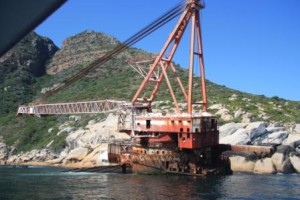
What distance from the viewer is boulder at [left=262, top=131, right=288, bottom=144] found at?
5746 cm

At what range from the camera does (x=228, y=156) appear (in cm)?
5378

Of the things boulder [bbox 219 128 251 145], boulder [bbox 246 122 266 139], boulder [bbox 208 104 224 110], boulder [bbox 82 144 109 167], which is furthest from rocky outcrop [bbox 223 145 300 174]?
boulder [bbox 208 104 224 110]

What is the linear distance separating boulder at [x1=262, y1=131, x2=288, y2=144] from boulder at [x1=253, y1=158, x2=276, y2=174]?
7568 millimetres

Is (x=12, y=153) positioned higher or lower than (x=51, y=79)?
lower

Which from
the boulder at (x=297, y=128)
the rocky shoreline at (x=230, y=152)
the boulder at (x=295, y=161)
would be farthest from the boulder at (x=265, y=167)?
the boulder at (x=297, y=128)

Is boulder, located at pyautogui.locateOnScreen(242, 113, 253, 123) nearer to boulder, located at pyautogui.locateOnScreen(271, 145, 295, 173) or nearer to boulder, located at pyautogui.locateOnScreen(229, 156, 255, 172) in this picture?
boulder, located at pyautogui.locateOnScreen(229, 156, 255, 172)

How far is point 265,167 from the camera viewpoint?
49.9m

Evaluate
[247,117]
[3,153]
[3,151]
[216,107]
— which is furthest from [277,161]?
[3,151]

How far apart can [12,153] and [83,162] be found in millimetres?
30426

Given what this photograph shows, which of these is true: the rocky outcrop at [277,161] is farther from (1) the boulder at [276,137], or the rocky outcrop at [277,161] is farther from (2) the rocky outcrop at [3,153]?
(2) the rocky outcrop at [3,153]

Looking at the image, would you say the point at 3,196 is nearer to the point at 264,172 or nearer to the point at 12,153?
the point at 264,172

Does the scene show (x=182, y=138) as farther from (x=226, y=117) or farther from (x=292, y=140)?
(x=226, y=117)

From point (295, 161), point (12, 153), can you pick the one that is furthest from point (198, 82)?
point (295, 161)

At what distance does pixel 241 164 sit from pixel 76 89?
80867 millimetres
